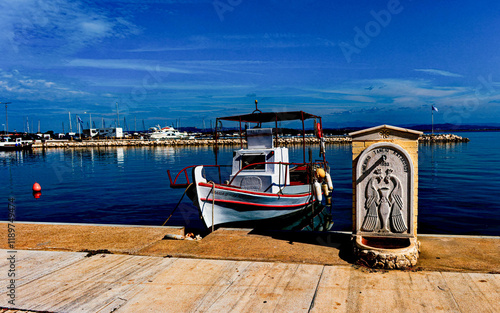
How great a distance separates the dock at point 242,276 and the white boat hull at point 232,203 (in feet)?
12.4

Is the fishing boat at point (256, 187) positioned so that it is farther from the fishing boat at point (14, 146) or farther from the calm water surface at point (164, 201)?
the fishing boat at point (14, 146)

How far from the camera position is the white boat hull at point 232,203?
11.9 metres

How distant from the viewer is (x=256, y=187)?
14.2m

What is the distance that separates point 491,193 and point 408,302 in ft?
68.3

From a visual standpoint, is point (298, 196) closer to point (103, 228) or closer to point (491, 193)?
point (103, 228)

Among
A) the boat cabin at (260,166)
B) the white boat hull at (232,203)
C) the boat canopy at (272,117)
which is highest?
the boat canopy at (272,117)

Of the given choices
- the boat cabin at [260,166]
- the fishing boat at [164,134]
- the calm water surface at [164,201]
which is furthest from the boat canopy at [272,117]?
the fishing boat at [164,134]

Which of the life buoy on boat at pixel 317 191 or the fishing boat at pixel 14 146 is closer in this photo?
the life buoy on boat at pixel 317 191

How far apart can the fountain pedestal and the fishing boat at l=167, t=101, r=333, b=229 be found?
383cm

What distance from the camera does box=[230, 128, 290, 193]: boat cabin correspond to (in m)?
14.2

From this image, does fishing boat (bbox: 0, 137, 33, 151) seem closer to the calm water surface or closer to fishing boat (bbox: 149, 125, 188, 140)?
fishing boat (bbox: 149, 125, 188, 140)

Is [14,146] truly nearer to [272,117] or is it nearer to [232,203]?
[272,117]

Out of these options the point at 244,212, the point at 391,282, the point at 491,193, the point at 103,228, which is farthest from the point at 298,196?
the point at 491,193

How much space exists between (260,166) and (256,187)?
943mm
